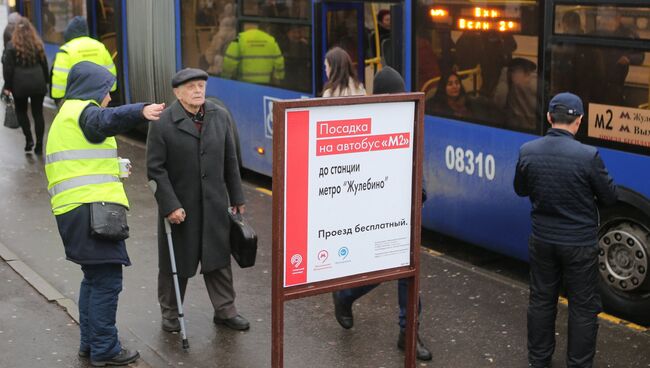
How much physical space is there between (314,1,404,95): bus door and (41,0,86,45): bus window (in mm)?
7427

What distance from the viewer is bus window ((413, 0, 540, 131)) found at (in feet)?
25.1

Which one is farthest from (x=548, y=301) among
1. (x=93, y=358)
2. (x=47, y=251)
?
(x=47, y=251)

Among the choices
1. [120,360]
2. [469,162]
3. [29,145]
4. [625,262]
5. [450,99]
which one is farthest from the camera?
[29,145]

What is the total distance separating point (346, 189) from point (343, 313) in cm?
189

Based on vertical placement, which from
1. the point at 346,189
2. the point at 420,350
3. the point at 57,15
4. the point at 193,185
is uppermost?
the point at 57,15

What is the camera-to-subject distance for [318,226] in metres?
5.06

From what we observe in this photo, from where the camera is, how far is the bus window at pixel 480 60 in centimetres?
764

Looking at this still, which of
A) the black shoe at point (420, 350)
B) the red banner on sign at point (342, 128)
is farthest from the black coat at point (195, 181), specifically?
the red banner on sign at point (342, 128)

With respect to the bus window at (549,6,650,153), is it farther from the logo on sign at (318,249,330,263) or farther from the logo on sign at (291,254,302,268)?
the logo on sign at (291,254,302,268)

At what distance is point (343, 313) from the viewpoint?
22.4 ft

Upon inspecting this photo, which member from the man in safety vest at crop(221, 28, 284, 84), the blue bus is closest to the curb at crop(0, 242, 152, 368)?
the blue bus

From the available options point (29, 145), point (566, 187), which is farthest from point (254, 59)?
point (566, 187)

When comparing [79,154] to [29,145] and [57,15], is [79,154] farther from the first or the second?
[57,15]

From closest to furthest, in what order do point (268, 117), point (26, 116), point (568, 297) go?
point (568, 297)
point (268, 117)
point (26, 116)
